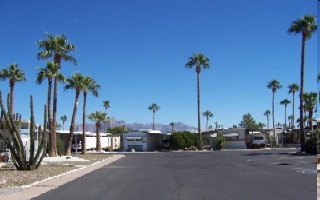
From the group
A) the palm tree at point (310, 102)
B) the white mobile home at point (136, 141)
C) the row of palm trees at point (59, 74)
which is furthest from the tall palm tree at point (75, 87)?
the palm tree at point (310, 102)

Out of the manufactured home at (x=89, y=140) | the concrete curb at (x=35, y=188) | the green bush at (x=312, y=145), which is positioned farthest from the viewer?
the manufactured home at (x=89, y=140)

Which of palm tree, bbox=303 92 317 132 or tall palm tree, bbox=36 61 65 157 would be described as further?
palm tree, bbox=303 92 317 132

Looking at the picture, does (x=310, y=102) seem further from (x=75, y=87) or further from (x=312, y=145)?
(x=75, y=87)

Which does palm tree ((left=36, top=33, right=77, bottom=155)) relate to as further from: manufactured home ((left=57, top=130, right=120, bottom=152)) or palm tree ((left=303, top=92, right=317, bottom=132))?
palm tree ((left=303, top=92, right=317, bottom=132))

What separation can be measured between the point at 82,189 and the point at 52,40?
2623 centimetres

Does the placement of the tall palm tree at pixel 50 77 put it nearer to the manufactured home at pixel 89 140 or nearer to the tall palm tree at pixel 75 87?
the tall palm tree at pixel 75 87

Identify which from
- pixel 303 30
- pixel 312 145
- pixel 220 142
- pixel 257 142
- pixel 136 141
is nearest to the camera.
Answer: pixel 312 145

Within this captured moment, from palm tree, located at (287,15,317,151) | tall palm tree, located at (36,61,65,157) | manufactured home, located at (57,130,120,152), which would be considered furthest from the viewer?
manufactured home, located at (57,130,120,152)

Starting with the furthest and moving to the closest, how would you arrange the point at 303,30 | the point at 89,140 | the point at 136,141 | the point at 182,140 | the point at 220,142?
the point at 89,140, the point at 136,141, the point at 182,140, the point at 220,142, the point at 303,30

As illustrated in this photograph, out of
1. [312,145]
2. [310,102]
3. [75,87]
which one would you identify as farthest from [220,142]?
[75,87]

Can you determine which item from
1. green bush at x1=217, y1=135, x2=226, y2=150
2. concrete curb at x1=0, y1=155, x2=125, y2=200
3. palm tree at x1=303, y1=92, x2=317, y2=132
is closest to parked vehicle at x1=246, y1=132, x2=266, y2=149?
green bush at x1=217, y1=135, x2=226, y2=150

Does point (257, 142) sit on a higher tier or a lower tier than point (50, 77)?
lower

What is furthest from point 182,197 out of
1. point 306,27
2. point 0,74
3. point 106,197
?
point 0,74

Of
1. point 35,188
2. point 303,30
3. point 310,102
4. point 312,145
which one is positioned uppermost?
point 303,30
